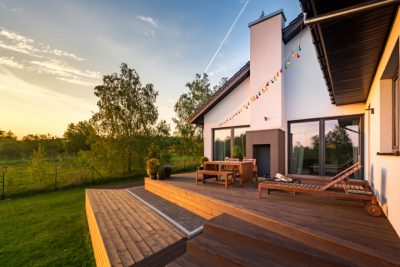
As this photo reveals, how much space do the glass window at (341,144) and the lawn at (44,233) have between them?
762cm

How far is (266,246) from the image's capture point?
2551 millimetres

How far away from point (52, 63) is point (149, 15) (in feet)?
16.2

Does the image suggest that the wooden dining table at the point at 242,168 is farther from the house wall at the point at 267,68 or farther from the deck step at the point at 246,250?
the deck step at the point at 246,250

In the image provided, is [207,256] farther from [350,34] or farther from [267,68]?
[267,68]

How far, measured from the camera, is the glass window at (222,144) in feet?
31.8

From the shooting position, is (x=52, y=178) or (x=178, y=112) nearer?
(x=52, y=178)

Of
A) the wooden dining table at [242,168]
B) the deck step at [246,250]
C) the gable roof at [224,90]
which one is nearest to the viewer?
the deck step at [246,250]

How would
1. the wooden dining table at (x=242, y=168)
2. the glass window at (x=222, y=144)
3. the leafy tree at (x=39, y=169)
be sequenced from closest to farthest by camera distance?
the wooden dining table at (x=242, y=168)
the glass window at (x=222, y=144)
the leafy tree at (x=39, y=169)

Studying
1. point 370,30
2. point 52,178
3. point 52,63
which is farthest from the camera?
point 52,178

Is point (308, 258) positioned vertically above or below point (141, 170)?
above

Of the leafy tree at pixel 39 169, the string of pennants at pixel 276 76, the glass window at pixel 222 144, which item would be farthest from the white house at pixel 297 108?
the leafy tree at pixel 39 169

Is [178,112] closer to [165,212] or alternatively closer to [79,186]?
[79,186]

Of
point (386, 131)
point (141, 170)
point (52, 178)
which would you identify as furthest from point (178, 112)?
point (386, 131)

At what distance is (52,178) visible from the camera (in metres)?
10.5
